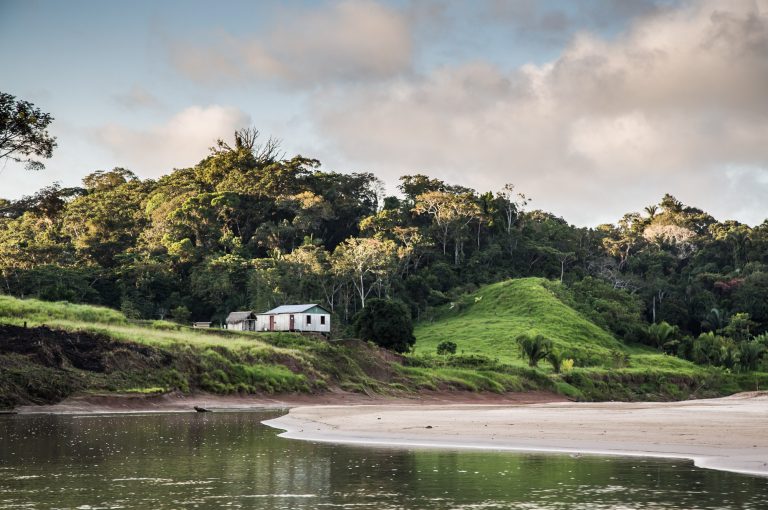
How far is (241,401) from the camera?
173 feet

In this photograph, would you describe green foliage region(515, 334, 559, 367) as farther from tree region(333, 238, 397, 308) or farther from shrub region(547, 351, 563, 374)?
tree region(333, 238, 397, 308)

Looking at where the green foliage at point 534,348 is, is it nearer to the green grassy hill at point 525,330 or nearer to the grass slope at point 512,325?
the green grassy hill at point 525,330

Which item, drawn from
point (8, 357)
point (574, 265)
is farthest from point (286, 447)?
point (574, 265)

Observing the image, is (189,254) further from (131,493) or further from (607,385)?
(131,493)

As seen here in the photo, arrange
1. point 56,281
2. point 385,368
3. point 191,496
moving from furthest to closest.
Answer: point 56,281 → point 385,368 → point 191,496

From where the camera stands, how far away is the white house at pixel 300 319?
89.6 m

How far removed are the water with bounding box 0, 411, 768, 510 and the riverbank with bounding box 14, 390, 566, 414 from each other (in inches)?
700

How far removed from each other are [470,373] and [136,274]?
58454 mm

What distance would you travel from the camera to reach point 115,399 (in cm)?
4538

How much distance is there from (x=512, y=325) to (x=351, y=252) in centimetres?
2426

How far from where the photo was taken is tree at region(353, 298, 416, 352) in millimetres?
76562

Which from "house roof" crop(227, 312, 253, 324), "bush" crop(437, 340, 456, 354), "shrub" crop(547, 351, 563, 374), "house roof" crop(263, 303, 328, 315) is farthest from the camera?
"house roof" crop(227, 312, 253, 324)

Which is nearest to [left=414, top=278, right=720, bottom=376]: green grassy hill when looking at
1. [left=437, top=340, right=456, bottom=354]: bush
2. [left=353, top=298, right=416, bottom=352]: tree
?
[left=437, top=340, right=456, bottom=354]: bush

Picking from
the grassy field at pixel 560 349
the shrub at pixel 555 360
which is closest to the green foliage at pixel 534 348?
the shrub at pixel 555 360
